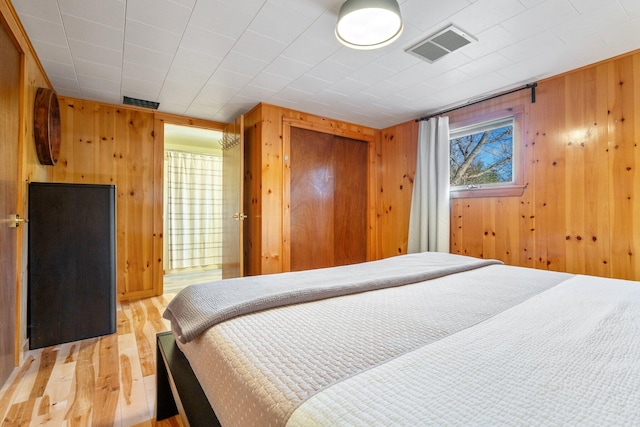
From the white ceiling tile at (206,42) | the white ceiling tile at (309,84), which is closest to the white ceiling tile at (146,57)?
the white ceiling tile at (206,42)

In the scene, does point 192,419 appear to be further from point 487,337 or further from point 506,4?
point 506,4

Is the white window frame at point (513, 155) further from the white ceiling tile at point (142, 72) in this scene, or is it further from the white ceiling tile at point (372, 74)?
the white ceiling tile at point (142, 72)

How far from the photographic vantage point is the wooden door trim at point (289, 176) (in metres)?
3.22

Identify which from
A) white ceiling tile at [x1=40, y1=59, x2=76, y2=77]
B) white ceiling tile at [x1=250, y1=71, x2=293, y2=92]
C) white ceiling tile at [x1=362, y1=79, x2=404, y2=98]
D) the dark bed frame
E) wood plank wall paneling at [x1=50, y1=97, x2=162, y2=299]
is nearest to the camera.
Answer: the dark bed frame

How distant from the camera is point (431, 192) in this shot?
3.24m

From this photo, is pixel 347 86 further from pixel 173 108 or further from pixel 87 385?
pixel 87 385

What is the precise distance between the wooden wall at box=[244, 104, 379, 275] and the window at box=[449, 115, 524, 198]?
1.69 m

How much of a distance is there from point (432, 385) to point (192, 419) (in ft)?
2.33

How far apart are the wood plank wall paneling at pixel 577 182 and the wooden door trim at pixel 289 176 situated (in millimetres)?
1370

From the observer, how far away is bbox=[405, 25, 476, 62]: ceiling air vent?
6.11 ft

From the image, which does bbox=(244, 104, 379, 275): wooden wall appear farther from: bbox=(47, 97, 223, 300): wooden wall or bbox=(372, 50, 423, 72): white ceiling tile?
bbox=(372, 50, 423, 72): white ceiling tile

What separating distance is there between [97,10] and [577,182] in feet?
11.6

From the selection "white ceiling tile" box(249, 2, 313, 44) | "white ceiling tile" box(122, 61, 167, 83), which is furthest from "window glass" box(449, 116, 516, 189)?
"white ceiling tile" box(122, 61, 167, 83)

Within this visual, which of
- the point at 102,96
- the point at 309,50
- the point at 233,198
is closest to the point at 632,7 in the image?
the point at 309,50
